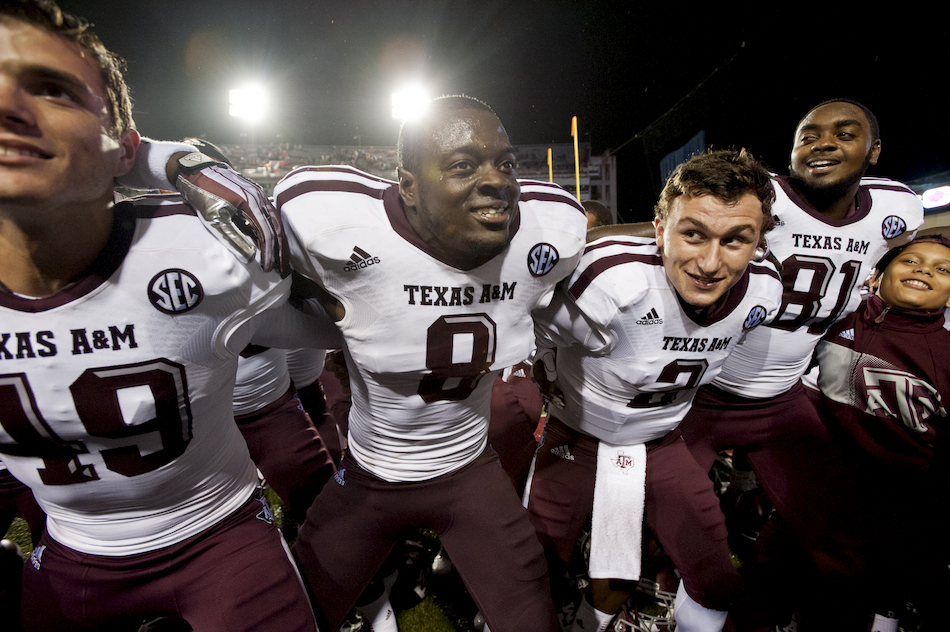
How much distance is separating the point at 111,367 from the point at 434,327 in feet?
2.72

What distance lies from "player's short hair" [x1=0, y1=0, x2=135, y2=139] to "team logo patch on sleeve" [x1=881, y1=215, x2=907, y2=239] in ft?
10.1

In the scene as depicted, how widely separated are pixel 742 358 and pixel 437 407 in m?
1.58

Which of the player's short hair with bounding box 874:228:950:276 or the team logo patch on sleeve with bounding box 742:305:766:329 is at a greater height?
the player's short hair with bounding box 874:228:950:276

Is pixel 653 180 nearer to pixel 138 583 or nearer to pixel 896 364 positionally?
pixel 896 364

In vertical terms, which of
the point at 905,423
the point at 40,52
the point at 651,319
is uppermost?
the point at 40,52

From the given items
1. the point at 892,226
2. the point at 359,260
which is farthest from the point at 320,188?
the point at 892,226

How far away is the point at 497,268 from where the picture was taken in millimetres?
1459

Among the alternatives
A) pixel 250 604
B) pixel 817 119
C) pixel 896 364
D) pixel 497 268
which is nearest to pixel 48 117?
pixel 497 268

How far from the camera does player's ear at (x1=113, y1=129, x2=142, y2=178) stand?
1.08 m

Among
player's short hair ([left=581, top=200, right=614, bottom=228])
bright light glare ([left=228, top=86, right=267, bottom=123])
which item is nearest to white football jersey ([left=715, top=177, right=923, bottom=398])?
player's short hair ([left=581, top=200, right=614, bottom=228])

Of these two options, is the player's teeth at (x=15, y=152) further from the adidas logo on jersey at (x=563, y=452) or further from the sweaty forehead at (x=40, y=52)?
the adidas logo on jersey at (x=563, y=452)

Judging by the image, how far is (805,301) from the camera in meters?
2.10

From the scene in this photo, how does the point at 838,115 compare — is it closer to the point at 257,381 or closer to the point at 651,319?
the point at 651,319

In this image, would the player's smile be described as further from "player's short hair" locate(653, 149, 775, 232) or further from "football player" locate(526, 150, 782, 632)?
"player's short hair" locate(653, 149, 775, 232)
